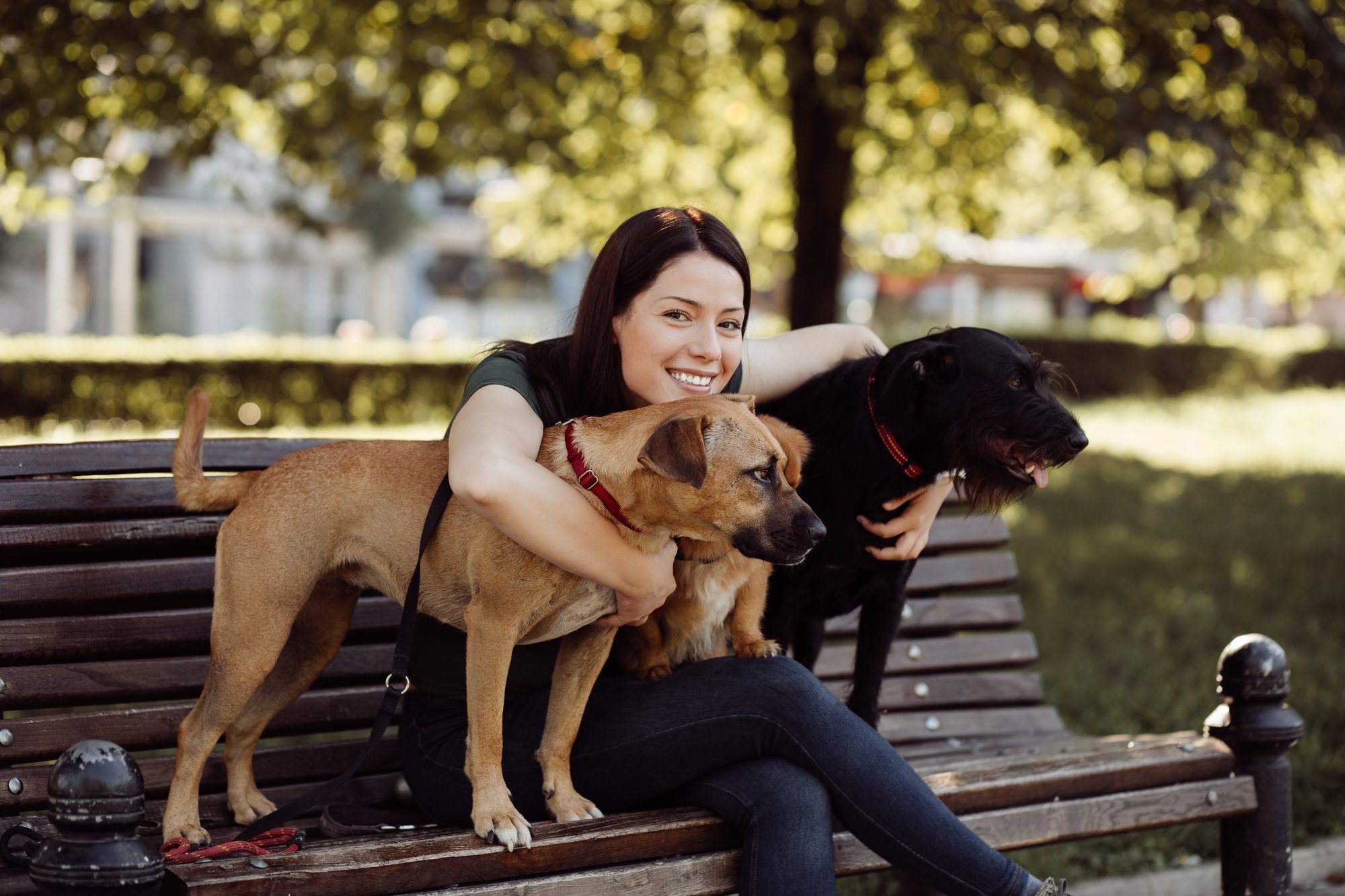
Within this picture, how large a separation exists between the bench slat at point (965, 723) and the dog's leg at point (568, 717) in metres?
1.37

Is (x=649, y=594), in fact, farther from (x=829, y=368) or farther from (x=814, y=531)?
(x=829, y=368)

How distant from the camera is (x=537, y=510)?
2.62 metres

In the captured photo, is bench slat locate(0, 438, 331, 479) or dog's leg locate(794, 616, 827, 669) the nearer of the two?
bench slat locate(0, 438, 331, 479)

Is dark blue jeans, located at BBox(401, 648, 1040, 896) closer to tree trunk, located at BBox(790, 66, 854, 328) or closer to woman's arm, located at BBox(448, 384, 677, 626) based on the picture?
woman's arm, located at BBox(448, 384, 677, 626)

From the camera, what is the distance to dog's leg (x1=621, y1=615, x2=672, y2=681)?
3092 mm

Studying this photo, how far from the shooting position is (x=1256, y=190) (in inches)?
457

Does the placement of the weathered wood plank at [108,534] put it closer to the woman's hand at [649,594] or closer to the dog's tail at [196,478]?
the dog's tail at [196,478]

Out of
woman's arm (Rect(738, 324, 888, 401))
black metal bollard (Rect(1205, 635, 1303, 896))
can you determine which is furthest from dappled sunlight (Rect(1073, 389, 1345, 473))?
woman's arm (Rect(738, 324, 888, 401))

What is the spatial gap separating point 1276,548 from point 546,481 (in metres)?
7.68

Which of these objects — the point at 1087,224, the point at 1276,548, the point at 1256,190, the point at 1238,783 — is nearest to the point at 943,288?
the point at 1087,224

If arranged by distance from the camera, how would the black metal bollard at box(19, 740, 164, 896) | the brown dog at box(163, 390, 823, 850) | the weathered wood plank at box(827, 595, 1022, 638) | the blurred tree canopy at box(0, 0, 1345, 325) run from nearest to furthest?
the black metal bollard at box(19, 740, 164, 896)
the brown dog at box(163, 390, 823, 850)
the weathered wood plank at box(827, 595, 1022, 638)
the blurred tree canopy at box(0, 0, 1345, 325)

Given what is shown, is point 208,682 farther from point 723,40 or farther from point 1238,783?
point 723,40

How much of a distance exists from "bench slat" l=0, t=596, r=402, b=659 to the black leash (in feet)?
2.22

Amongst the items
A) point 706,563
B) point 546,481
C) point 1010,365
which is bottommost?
point 706,563
